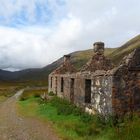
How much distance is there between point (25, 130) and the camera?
54.7ft

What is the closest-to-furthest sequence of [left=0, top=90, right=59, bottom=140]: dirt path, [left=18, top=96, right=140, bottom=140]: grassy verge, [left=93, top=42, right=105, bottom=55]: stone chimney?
[left=18, top=96, right=140, bottom=140]: grassy verge, [left=0, top=90, right=59, bottom=140]: dirt path, [left=93, top=42, right=105, bottom=55]: stone chimney

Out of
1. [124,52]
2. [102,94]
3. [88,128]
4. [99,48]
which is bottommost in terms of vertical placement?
[88,128]

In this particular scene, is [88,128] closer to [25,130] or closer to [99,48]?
[25,130]

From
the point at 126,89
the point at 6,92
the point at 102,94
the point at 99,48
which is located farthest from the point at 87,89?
the point at 6,92

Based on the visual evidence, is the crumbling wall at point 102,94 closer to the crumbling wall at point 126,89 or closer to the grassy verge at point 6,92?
the crumbling wall at point 126,89

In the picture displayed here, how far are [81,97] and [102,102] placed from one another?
4.82m

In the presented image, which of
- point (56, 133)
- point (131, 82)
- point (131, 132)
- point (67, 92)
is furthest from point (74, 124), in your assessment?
point (67, 92)

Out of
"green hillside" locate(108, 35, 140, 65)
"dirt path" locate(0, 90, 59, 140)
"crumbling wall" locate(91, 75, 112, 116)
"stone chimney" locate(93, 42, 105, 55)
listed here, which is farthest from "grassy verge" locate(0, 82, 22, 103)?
"green hillside" locate(108, 35, 140, 65)

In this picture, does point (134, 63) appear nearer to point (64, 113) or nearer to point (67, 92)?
point (64, 113)

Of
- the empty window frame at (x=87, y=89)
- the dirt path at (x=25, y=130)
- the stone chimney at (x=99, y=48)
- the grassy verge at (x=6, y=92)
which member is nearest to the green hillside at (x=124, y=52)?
the grassy verge at (x=6, y=92)

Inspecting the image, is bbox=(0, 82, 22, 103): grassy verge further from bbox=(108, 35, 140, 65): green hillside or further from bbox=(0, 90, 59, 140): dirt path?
bbox=(108, 35, 140, 65): green hillside

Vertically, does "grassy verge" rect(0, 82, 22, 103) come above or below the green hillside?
below

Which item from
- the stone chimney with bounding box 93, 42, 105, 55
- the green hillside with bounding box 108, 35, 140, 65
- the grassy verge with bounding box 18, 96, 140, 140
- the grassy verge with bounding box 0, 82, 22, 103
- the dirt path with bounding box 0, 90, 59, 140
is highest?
the green hillside with bounding box 108, 35, 140, 65

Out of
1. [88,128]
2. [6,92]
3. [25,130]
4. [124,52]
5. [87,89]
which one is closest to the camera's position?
[88,128]
